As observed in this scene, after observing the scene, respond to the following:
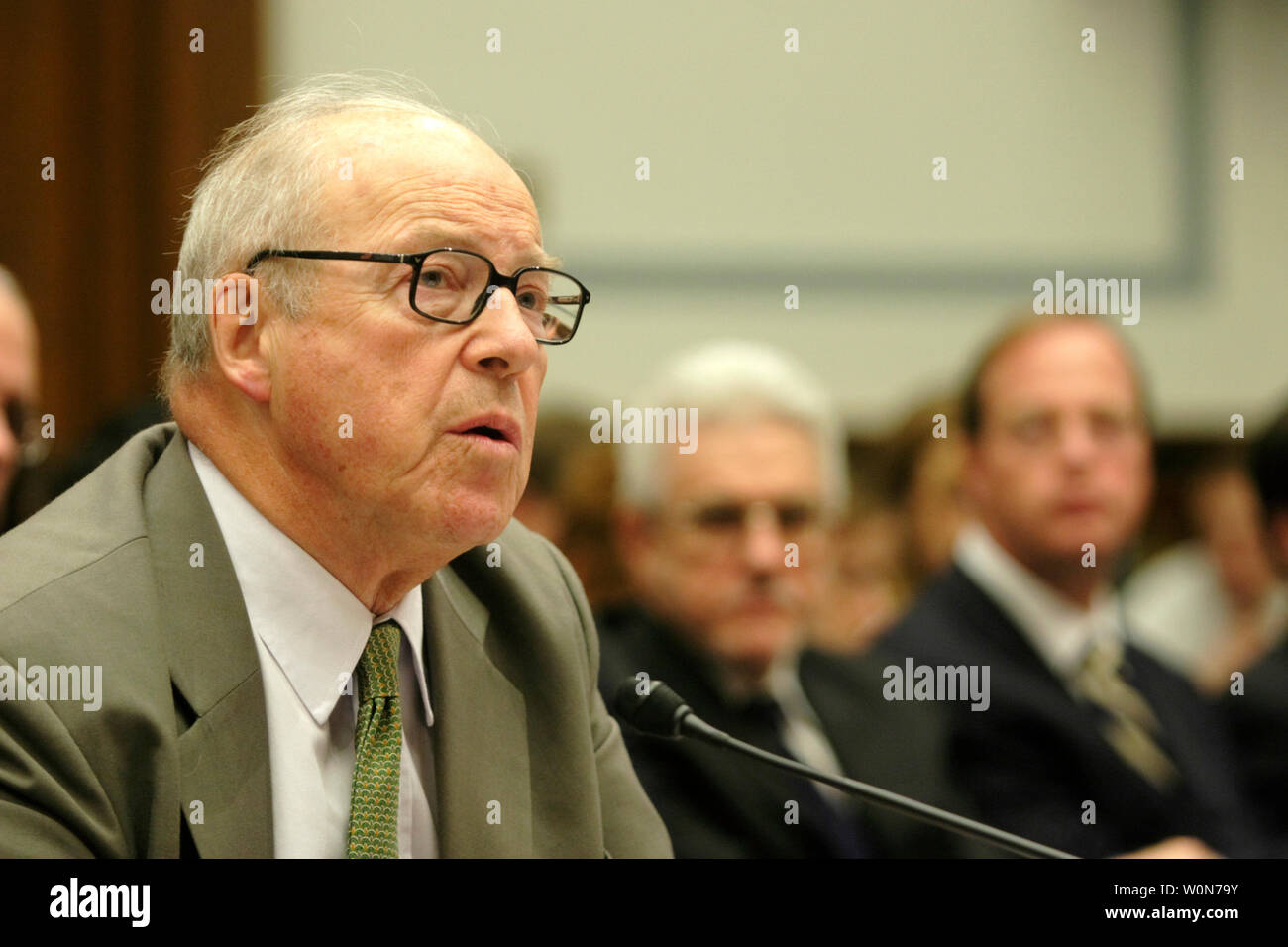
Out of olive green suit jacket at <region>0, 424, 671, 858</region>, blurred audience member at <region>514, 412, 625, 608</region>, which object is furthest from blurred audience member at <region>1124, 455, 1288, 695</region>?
olive green suit jacket at <region>0, 424, 671, 858</region>

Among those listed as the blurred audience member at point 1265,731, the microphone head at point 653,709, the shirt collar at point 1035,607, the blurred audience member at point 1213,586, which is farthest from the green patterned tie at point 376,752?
the blurred audience member at point 1213,586

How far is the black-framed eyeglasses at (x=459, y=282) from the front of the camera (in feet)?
4.11

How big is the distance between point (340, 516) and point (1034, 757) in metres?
1.25

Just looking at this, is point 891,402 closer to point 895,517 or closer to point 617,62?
point 895,517

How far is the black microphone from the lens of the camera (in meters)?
1.27

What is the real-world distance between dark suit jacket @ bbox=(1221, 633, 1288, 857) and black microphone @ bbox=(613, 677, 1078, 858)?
3.98 ft

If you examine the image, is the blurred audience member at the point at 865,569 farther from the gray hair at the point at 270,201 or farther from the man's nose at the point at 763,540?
the gray hair at the point at 270,201

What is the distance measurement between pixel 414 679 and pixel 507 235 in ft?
1.36

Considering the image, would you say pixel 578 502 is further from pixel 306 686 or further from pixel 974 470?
pixel 306 686

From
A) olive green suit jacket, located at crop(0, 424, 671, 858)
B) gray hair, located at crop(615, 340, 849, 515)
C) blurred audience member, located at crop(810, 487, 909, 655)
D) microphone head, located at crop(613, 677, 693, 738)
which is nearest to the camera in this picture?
olive green suit jacket, located at crop(0, 424, 671, 858)

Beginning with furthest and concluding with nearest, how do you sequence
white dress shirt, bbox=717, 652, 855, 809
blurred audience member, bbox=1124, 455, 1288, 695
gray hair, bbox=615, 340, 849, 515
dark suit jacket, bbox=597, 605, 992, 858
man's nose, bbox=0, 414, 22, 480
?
blurred audience member, bbox=1124, 455, 1288, 695, gray hair, bbox=615, 340, 849, 515, white dress shirt, bbox=717, 652, 855, 809, dark suit jacket, bbox=597, 605, 992, 858, man's nose, bbox=0, 414, 22, 480

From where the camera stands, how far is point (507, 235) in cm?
130

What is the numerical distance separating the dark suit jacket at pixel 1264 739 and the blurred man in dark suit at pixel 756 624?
26.9 inches

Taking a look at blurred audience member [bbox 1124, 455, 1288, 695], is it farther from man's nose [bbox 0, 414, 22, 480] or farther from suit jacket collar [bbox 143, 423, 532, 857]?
man's nose [bbox 0, 414, 22, 480]
